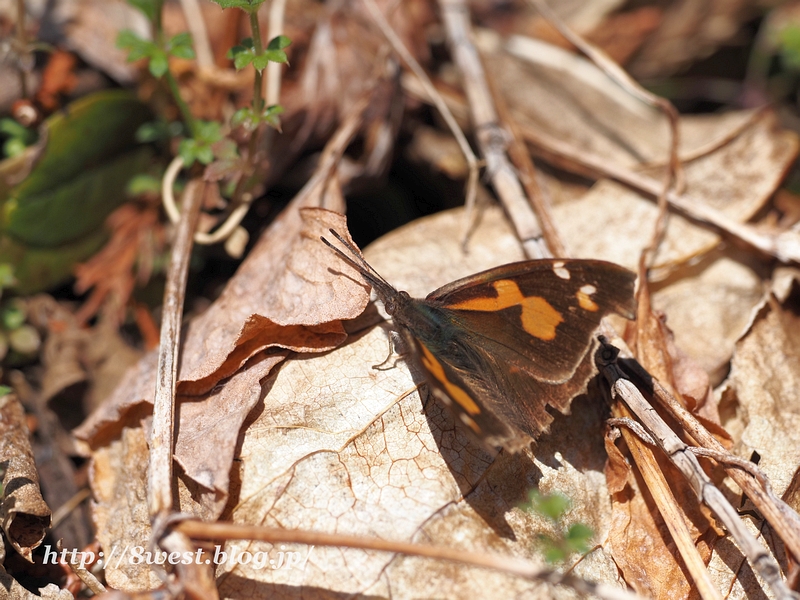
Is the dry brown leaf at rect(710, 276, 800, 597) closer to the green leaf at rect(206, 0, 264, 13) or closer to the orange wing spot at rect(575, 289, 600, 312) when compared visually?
the orange wing spot at rect(575, 289, 600, 312)

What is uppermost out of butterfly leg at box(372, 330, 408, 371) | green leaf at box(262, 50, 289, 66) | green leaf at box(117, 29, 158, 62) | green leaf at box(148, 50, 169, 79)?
green leaf at box(117, 29, 158, 62)

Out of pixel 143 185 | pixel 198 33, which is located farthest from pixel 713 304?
pixel 198 33

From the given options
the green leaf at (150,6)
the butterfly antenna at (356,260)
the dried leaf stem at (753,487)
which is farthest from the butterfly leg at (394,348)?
the green leaf at (150,6)

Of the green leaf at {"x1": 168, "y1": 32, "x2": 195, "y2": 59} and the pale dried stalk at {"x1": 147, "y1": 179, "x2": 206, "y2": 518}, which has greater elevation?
the green leaf at {"x1": 168, "y1": 32, "x2": 195, "y2": 59}

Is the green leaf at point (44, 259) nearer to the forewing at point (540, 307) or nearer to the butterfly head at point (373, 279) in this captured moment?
the butterfly head at point (373, 279)

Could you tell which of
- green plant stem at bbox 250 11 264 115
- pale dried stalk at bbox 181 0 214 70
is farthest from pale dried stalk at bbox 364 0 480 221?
green plant stem at bbox 250 11 264 115

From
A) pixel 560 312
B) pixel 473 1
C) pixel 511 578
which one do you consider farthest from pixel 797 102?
pixel 511 578
